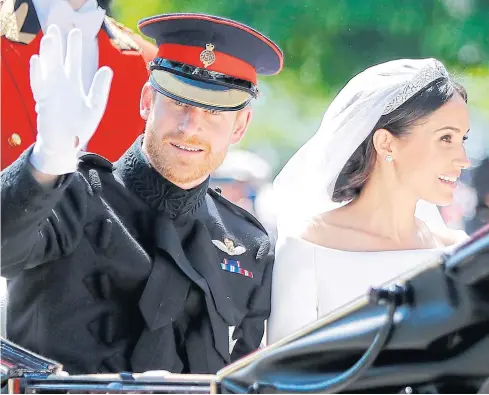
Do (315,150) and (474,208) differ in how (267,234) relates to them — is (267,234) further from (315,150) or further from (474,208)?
(474,208)

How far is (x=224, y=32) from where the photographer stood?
2305mm

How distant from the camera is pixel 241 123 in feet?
7.72

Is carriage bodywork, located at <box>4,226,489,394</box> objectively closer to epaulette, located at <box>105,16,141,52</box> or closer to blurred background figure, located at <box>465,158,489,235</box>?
epaulette, located at <box>105,16,141,52</box>

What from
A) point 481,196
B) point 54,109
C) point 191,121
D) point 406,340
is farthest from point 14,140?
point 481,196

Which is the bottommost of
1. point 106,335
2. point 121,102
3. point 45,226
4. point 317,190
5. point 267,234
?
point 106,335

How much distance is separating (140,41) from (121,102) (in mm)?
198

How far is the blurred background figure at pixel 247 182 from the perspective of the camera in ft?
10.2

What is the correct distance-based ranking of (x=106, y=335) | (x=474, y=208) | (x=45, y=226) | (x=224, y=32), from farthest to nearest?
(x=474, y=208) < (x=224, y=32) < (x=106, y=335) < (x=45, y=226)

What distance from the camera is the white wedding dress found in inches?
94.6

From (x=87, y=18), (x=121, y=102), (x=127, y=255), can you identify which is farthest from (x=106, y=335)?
(x=87, y=18)

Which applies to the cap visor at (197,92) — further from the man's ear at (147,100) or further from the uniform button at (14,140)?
the uniform button at (14,140)

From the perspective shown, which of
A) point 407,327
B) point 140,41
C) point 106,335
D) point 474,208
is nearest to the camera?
point 407,327

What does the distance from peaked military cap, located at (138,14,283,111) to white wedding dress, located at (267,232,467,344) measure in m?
0.44

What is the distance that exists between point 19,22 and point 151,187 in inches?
24.1
